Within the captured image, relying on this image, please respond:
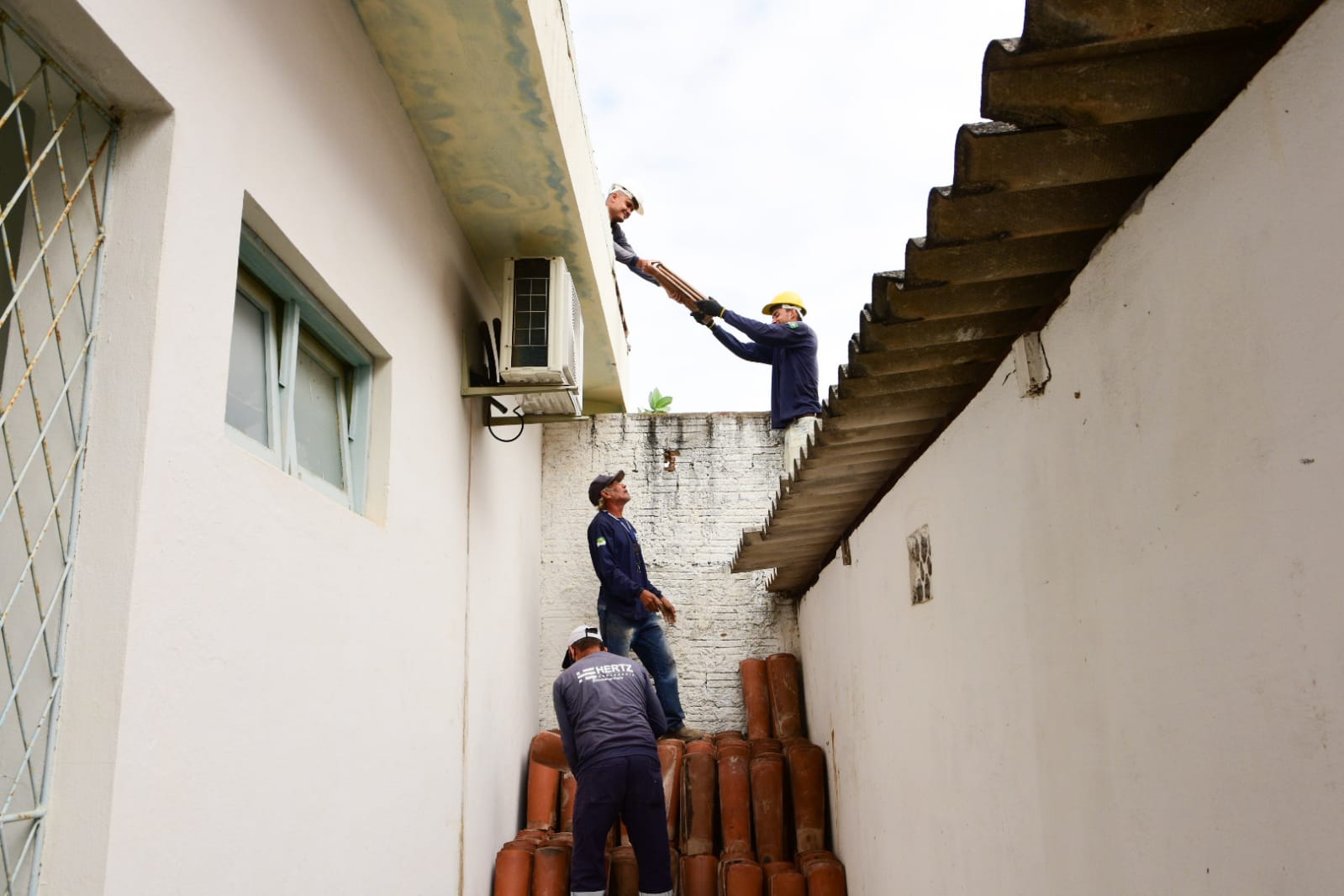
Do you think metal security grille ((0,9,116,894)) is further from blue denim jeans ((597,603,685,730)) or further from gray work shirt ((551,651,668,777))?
blue denim jeans ((597,603,685,730))

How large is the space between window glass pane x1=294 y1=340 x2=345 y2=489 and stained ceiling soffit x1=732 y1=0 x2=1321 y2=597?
179cm

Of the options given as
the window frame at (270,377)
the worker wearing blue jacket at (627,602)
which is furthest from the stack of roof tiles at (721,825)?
the window frame at (270,377)

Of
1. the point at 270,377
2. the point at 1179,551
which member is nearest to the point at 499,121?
the point at 270,377

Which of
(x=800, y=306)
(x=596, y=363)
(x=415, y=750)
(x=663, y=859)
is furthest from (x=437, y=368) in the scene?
(x=800, y=306)

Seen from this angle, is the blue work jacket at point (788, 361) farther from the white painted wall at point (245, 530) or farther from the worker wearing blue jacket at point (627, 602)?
the white painted wall at point (245, 530)

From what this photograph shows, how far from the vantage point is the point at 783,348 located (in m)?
6.70

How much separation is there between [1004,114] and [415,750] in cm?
338

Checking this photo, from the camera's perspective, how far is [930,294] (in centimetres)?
245

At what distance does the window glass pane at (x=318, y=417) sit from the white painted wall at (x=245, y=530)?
201 mm

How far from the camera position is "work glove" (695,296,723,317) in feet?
21.6

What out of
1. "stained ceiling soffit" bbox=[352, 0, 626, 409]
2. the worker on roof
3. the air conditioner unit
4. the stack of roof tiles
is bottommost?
the stack of roof tiles

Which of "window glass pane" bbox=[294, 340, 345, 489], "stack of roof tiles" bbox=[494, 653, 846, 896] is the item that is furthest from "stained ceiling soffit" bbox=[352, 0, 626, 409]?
"stack of roof tiles" bbox=[494, 653, 846, 896]

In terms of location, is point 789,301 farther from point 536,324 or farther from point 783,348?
point 536,324

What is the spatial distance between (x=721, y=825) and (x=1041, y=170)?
17.5 feet
